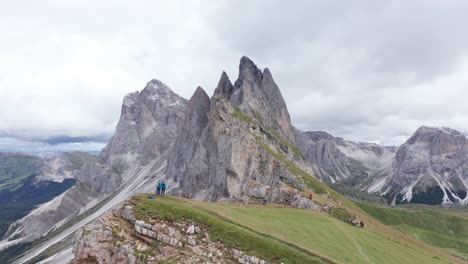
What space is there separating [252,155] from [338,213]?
74.2 metres

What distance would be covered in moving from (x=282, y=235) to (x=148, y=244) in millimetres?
19813

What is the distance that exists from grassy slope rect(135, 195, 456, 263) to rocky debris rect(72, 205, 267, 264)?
1.64 meters

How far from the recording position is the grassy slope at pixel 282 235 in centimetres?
4750

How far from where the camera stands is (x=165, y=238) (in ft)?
160

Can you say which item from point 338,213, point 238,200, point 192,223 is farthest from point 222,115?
point 192,223

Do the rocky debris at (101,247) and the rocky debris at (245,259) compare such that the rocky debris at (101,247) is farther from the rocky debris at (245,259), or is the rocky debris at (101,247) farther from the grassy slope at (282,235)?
the rocky debris at (245,259)

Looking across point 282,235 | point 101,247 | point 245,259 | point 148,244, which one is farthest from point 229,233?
point 101,247

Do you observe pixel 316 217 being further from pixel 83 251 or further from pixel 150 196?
pixel 83 251

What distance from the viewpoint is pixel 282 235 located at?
5275 cm

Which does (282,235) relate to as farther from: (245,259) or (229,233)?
(245,259)

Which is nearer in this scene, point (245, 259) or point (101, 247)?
point (245, 259)

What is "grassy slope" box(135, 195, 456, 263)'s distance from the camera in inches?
1870

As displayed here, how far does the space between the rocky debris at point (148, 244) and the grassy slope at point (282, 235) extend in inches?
64.6

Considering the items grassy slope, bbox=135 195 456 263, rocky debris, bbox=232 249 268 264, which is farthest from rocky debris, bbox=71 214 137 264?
rocky debris, bbox=232 249 268 264
